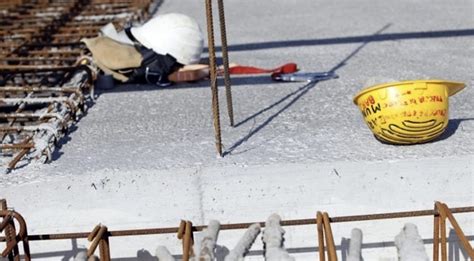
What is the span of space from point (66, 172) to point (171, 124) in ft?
3.21

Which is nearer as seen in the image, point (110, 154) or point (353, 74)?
point (110, 154)

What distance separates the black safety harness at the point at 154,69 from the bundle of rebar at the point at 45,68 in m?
0.34

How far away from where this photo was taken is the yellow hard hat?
4.28m

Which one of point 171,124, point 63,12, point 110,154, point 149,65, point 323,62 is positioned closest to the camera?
point 110,154

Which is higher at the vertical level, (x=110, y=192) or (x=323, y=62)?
(x=323, y=62)

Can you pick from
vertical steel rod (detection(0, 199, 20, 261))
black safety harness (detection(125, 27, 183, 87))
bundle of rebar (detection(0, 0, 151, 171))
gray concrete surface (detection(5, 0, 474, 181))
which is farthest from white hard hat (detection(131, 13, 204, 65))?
vertical steel rod (detection(0, 199, 20, 261))

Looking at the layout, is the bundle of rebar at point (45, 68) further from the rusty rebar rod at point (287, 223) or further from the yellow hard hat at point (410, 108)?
the yellow hard hat at point (410, 108)

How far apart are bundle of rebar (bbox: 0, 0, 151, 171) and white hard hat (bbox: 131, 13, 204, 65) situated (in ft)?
1.66

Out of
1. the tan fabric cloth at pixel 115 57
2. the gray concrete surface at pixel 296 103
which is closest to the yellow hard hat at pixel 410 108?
the gray concrete surface at pixel 296 103

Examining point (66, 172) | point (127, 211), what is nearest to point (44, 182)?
point (66, 172)

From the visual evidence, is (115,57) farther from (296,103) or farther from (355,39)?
(355,39)

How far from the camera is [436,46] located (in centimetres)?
689

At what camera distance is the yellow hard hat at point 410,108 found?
14.0 ft

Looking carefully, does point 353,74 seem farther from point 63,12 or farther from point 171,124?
point 63,12
